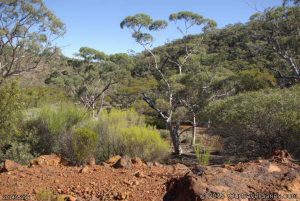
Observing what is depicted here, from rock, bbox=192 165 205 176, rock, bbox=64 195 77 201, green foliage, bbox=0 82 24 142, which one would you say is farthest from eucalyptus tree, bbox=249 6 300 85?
rock, bbox=64 195 77 201

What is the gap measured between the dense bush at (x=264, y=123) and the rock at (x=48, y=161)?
511cm

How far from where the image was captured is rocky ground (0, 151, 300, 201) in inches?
178

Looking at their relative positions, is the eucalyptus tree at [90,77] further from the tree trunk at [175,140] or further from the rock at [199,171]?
the rock at [199,171]

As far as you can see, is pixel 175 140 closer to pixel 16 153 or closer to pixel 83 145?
pixel 83 145

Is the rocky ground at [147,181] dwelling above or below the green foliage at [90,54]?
below

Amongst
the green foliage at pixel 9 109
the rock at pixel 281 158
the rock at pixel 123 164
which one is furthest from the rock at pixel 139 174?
the green foliage at pixel 9 109

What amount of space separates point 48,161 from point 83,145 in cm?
103

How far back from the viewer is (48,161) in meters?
8.12

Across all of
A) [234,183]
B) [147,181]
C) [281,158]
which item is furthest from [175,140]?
Answer: [234,183]

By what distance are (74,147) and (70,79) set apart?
20602mm

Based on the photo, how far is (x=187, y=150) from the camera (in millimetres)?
17766

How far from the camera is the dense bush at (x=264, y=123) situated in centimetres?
1063

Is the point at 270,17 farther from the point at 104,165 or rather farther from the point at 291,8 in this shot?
the point at 104,165

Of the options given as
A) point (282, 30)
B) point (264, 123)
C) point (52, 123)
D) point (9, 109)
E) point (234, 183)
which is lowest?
point (234, 183)
